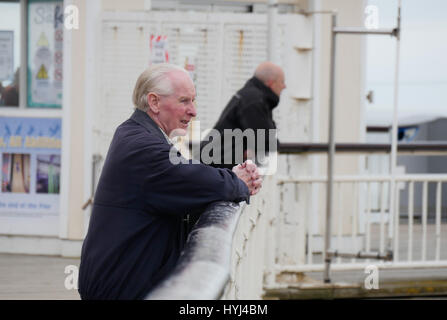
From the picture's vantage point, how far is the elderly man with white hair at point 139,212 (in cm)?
311

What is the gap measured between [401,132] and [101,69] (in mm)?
10613

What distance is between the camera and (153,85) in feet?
11.5

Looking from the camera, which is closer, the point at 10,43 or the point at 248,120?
the point at 248,120

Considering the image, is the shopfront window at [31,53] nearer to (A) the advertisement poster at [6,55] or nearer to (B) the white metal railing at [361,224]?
(A) the advertisement poster at [6,55]

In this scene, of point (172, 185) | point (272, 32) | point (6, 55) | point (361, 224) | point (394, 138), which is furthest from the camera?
point (361, 224)

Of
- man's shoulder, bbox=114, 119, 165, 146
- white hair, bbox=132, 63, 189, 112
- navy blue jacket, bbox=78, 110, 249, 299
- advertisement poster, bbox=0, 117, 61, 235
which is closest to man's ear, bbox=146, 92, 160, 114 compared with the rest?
white hair, bbox=132, 63, 189, 112

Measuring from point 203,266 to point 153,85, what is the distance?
5.17ft

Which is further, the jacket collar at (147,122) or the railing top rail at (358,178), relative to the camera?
the railing top rail at (358,178)

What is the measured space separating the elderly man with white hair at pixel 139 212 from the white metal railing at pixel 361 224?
174 inches

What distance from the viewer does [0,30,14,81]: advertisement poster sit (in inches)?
354

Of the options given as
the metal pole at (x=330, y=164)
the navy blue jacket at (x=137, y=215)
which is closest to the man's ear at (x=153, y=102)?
the navy blue jacket at (x=137, y=215)

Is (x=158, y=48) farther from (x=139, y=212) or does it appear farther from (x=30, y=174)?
(x=139, y=212)

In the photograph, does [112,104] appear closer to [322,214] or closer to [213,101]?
[213,101]

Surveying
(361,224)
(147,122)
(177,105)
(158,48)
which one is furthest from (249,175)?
(361,224)
